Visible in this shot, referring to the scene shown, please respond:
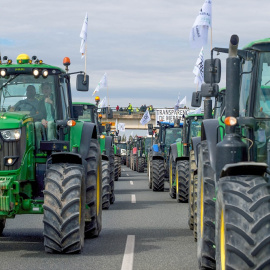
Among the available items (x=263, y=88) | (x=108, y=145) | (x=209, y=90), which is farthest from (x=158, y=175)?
(x=263, y=88)

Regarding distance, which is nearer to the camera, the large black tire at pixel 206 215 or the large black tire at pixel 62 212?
the large black tire at pixel 206 215

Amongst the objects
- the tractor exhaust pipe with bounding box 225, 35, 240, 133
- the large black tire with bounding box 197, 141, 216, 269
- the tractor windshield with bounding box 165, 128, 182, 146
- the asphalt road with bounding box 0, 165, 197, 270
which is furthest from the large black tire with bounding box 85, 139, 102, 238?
the tractor windshield with bounding box 165, 128, 182, 146

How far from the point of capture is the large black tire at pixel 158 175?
76.2 feet

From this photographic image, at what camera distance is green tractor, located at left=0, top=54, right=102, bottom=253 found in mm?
9531

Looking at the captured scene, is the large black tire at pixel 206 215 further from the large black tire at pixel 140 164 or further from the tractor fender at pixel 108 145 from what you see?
the large black tire at pixel 140 164

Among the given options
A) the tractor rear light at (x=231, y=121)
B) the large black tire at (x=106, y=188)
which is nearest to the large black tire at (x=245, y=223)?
the tractor rear light at (x=231, y=121)

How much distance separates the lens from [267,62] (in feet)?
26.1

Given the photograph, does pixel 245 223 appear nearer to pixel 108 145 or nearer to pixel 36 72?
pixel 36 72

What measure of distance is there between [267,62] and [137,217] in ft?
26.0

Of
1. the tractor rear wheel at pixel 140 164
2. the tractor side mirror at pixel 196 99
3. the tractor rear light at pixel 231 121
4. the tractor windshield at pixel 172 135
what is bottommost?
the tractor rear wheel at pixel 140 164

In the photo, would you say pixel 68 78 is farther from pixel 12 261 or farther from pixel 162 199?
pixel 162 199

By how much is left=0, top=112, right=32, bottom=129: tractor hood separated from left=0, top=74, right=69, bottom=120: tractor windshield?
447 millimetres

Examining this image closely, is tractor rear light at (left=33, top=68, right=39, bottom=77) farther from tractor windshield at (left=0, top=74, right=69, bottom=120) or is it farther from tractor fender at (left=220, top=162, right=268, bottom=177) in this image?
tractor fender at (left=220, top=162, right=268, bottom=177)

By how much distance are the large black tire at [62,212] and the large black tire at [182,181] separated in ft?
29.7
